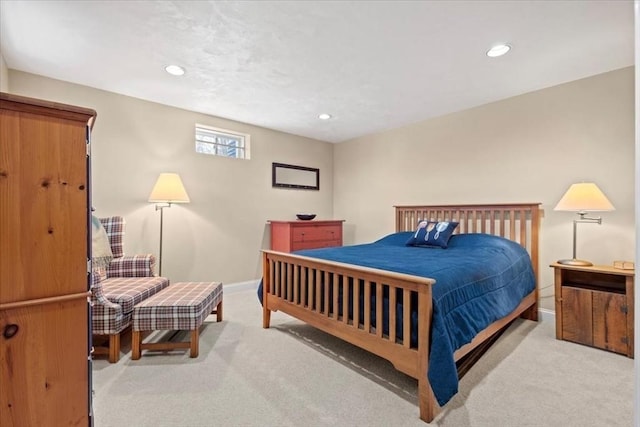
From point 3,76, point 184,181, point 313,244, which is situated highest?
point 3,76

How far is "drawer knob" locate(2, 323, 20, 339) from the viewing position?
2.62ft

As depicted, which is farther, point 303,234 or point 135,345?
point 303,234

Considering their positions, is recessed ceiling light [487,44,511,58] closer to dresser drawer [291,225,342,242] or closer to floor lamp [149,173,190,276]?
dresser drawer [291,225,342,242]

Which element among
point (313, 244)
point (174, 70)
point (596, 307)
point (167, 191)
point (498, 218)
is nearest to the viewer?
point (596, 307)

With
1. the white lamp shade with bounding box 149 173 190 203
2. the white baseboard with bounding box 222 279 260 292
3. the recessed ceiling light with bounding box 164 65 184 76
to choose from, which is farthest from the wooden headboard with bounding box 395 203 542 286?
the recessed ceiling light with bounding box 164 65 184 76

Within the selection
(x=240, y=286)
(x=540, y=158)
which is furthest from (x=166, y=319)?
(x=540, y=158)

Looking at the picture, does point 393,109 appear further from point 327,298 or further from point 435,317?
point 435,317

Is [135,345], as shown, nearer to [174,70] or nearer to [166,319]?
[166,319]

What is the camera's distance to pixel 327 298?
2.23 metres

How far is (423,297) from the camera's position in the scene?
1.58 m

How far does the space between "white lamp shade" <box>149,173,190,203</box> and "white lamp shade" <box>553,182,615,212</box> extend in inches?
145

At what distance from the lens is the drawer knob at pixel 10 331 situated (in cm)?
80

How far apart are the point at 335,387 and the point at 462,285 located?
3.36ft

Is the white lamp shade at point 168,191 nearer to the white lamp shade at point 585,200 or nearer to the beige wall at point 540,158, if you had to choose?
the beige wall at point 540,158
